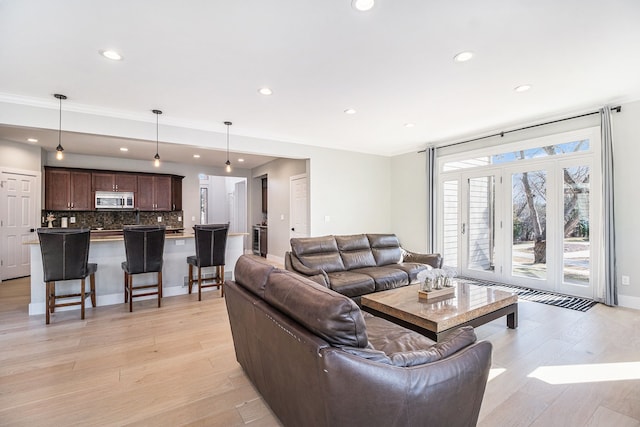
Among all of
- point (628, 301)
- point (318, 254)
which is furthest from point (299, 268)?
point (628, 301)

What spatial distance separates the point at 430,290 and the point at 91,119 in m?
4.79

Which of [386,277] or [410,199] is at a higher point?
[410,199]

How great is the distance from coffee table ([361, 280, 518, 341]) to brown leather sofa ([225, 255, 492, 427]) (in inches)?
30.4

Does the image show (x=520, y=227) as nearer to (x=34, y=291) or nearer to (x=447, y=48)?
(x=447, y=48)

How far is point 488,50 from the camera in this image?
266 centimetres

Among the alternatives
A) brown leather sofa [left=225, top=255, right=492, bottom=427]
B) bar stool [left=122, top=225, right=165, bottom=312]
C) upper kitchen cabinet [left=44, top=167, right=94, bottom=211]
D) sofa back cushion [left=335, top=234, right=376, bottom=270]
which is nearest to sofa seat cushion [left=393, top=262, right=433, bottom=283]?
sofa back cushion [left=335, top=234, right=376, bottom=270]

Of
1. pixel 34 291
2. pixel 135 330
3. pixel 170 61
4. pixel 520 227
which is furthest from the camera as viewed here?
pixel 520 227

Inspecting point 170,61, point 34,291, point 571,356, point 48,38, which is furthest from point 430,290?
point 34,291

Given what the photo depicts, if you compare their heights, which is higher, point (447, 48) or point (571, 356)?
point (447, 48)

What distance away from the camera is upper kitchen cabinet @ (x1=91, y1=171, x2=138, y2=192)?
23.0 ft

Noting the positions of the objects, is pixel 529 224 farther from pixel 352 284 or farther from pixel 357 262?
pixel 352 284

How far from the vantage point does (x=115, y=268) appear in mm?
4234

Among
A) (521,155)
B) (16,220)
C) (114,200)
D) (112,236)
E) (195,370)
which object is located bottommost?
(195,370)

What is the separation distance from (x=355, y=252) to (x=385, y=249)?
23.0 inches
